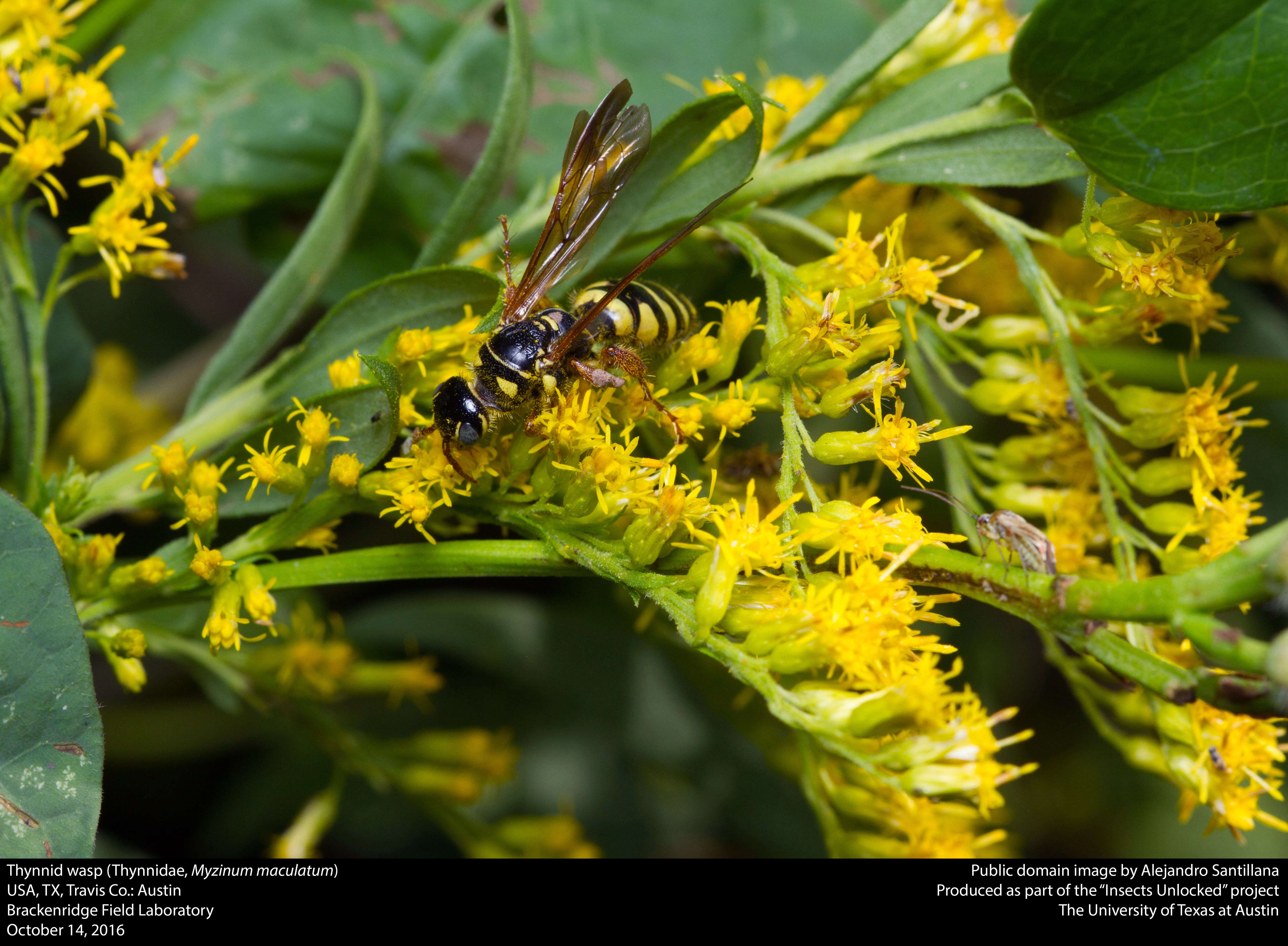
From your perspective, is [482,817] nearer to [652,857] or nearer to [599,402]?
[652,857]

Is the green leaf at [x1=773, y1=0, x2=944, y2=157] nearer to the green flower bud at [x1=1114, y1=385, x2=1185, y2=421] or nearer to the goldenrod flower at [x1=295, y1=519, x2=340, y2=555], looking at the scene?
the green flower bud at [x1=1114, y1=385, x2=1185, y2=421]

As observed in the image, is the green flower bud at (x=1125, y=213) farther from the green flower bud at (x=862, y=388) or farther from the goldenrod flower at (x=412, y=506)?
the goldenrod flower at (x=412, y=506)

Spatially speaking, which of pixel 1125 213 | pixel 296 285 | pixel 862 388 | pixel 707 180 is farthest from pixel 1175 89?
pixel 296 285

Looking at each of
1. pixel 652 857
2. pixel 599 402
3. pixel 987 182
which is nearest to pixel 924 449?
pixel 987 182

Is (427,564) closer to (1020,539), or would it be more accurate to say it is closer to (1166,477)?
(1020,539)

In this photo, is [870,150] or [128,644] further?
[870,150]

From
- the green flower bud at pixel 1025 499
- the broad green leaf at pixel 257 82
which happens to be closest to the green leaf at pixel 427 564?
the green flower bud at pixel 1025 499
